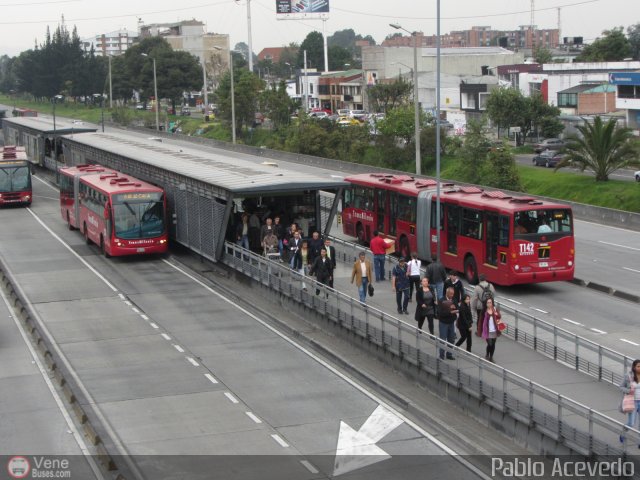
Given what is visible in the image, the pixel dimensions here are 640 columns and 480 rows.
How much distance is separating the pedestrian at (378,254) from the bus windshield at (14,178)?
29.3m

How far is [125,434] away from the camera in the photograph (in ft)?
58.4

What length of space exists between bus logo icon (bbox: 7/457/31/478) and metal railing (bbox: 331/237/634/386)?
388 inches

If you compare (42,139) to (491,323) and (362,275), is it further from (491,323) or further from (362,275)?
(491,323)

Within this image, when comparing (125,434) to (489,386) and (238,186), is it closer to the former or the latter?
(489,386)

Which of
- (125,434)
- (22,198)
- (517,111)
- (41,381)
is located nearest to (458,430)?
(125,434)

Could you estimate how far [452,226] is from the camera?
31.6 metres

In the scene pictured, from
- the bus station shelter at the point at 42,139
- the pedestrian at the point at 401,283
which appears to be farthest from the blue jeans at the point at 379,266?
the bus station shelter at the point at 42,139

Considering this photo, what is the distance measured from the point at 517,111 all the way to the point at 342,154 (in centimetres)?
1382

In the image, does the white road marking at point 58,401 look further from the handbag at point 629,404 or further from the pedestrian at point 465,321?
the handbag at point 629,404

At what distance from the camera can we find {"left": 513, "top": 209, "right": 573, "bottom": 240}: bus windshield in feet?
93.8

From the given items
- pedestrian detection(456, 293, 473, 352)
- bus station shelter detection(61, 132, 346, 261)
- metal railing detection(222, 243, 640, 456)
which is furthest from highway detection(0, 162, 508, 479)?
bus station shelter detection(61, 132, 346, 261)

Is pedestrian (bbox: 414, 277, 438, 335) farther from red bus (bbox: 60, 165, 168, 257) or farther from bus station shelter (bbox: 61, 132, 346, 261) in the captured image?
red bus (bbox: 60, 165, 168, 257)

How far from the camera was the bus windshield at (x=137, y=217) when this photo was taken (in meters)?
36.1

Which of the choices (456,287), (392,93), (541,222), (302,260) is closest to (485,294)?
(456,287)
